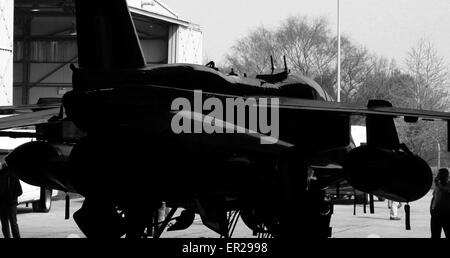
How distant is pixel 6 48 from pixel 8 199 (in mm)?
15835

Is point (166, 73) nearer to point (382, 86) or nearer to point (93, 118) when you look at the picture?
point (93, 118)

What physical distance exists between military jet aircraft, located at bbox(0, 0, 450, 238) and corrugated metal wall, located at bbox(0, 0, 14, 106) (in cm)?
2183

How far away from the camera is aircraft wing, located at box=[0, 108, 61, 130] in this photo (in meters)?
9.44

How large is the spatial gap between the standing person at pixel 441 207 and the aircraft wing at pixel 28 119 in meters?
8.12

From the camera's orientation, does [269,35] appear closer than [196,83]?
No

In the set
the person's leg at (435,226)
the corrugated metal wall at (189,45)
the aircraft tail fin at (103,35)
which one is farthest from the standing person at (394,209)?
the aircraft tail fin at (103,35)

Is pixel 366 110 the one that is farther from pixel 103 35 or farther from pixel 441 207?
pixel 441 207

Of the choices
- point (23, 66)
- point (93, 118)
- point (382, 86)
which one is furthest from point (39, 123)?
point (382, 86)

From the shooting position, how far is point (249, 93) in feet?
32.9

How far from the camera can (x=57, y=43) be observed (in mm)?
42844

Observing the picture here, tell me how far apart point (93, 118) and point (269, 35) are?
167ft

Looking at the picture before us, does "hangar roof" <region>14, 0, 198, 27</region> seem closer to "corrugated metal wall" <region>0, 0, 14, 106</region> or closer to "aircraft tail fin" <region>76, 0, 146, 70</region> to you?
"corrugated metal wall" <region>0, 0, 14, 106</region>

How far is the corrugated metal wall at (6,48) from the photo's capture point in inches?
1210
